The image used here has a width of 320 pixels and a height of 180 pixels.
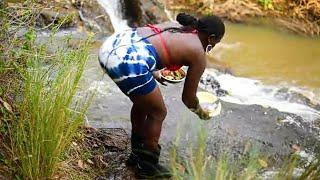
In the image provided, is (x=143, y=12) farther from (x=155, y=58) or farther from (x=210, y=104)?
(x=155, y=58)

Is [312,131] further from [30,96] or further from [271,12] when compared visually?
[271,12]

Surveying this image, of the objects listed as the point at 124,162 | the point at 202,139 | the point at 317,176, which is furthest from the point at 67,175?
the point at 317,176

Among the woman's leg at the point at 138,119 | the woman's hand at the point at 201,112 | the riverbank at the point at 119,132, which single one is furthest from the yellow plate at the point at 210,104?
the woman's leg at the point at 138,119

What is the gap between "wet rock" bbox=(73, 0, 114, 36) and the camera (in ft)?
27.4

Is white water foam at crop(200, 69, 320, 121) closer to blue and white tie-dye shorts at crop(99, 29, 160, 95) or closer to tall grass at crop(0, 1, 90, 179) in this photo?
blue and white tie-dye shorts at crop(99, 29, 160, 95)

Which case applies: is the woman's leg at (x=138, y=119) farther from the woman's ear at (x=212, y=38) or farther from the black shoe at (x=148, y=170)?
the woman's ear at (x=212, y=38)

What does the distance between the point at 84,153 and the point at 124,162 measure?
34 centimetres

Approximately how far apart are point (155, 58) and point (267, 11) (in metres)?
7.20

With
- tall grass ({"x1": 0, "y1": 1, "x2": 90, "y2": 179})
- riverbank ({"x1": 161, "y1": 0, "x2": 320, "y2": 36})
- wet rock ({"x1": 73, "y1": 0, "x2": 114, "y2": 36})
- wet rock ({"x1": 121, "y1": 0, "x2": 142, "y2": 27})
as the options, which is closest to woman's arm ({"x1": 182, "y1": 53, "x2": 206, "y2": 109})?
tall grass ({"x1": 0, "y1": 1, "x2": 90, "y2": 179})

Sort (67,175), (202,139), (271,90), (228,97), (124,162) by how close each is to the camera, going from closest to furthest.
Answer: (202,139), (67,175), (124,162), (228,97), (271,90)

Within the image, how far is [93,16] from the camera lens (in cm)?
854

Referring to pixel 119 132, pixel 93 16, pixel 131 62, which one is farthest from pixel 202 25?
pixel 93 16

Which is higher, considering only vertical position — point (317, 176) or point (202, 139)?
point (202, 139)

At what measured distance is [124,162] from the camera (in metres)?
3.75
